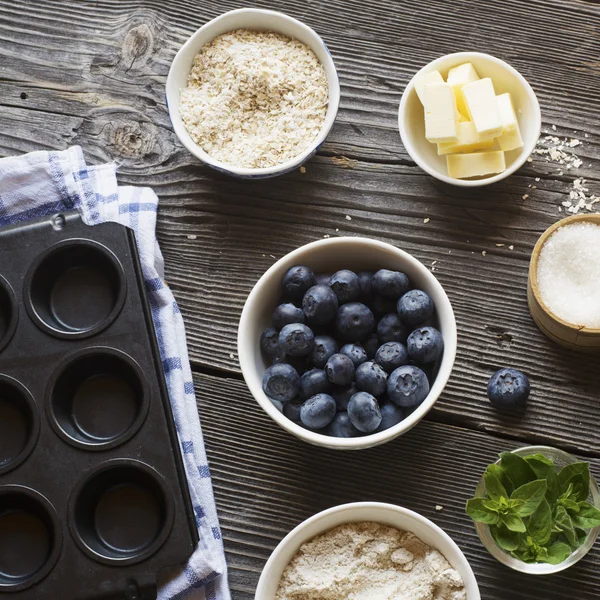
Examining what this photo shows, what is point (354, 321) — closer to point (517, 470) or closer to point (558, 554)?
point (517, 470)

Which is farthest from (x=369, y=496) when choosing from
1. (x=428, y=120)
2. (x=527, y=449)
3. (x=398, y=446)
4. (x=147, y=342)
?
(x=428, y=120)

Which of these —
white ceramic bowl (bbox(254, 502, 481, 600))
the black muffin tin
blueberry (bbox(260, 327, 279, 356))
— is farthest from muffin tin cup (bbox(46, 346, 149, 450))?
white ceramic bowl (bbox(254, 502, 481, 600))

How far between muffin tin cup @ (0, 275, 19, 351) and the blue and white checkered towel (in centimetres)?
18

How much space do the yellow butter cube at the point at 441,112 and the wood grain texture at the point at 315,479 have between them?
1.77 feet

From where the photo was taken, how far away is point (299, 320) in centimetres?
144

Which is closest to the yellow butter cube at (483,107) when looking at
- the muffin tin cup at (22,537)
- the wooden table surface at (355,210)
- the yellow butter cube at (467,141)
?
the yellow butter cube at (467,141)

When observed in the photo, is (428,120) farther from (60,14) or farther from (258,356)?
(60,14)

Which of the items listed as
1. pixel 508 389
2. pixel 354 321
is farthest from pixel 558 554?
pixel 354 321

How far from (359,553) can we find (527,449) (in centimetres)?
35

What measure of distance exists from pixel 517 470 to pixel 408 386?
0.25 metres

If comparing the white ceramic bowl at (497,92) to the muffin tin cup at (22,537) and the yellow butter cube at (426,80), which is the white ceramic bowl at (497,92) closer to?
the yellow butter cube at (426,80)

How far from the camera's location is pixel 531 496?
1.37 metres

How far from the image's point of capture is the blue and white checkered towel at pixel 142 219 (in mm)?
1546

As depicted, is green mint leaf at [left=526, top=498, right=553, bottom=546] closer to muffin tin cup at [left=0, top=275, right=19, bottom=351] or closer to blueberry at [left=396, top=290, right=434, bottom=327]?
blueberry at [left=396, top=290, right=434, bottom=327]
